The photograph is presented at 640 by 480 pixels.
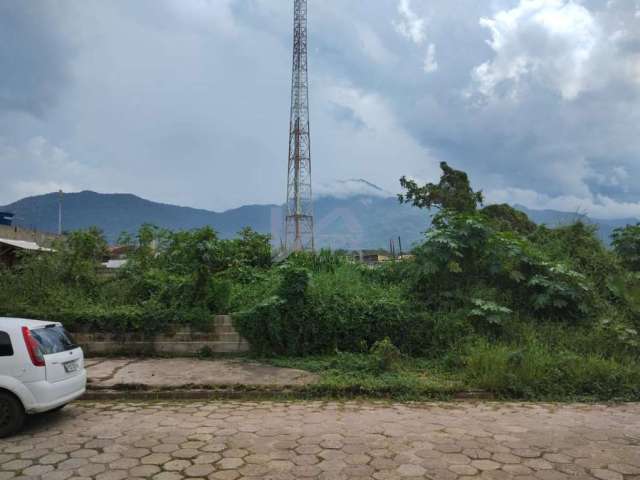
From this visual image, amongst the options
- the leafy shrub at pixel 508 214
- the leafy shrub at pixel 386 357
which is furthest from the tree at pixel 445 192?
the leafy shrub at pixel 386 357

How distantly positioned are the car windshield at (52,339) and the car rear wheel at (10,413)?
0.58 m

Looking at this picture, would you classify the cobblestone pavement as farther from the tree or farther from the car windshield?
the tree

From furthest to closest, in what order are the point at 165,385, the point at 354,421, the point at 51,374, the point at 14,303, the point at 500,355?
the point at 14,303 → the point at 500,355 → the point at 165,385 → the point at 354,421 → the point at 51,374

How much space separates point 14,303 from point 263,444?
25.5 feet

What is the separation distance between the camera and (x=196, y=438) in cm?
539

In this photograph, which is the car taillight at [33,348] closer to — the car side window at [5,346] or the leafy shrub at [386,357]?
the car side window at [5,346]

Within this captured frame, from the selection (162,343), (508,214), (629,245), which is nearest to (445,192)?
(508,214)

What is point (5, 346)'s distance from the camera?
219 inches

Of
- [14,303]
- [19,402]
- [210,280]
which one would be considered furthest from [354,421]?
[14,303]

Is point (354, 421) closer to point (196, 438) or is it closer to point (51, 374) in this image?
point (196, 438)

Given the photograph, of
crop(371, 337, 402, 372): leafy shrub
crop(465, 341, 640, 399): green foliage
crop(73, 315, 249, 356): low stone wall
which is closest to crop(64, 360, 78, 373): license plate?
crop(73, 315, 249, 356): low stone wall

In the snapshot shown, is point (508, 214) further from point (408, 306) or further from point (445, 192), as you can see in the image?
point (408, 306)

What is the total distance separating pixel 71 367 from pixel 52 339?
42cm

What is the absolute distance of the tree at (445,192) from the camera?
105 ft
